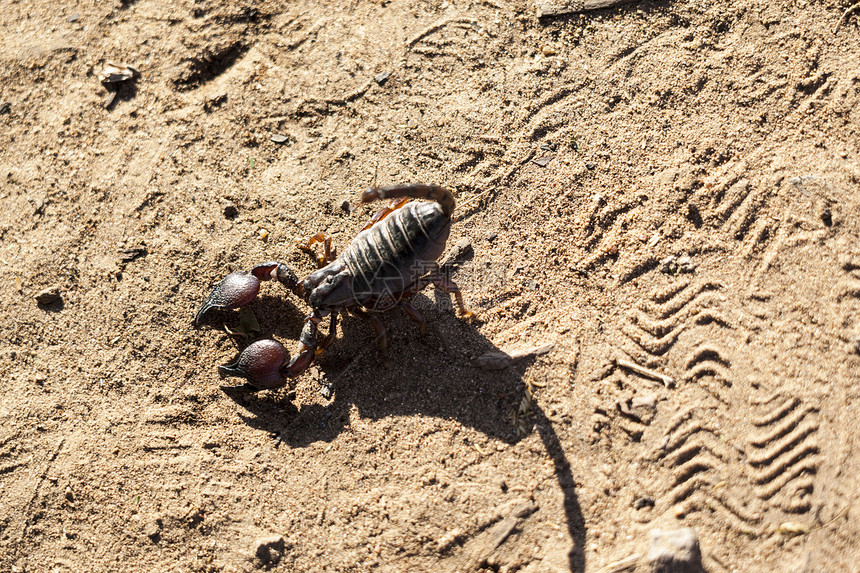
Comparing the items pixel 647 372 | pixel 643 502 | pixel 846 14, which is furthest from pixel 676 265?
pixel 846 14

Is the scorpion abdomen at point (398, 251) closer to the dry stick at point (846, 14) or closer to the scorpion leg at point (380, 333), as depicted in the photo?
the scorpion leg at point (380, 333)

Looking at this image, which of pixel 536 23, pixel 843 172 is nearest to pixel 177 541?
pixel 536 23

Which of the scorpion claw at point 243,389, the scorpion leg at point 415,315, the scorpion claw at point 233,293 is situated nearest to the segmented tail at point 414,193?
the scorpion leg at point 415,315

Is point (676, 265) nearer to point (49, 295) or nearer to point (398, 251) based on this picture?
point (398, 251)

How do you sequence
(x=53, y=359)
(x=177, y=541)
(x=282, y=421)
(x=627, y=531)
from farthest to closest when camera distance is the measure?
(x=53, y=359) → (x=282, y=421) → (x=177, y=541) → (x=627, y=531)

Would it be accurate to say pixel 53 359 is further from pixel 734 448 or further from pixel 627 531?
pixel 734 448

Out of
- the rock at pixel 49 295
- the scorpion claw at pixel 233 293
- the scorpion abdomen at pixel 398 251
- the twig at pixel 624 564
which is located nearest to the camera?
the twig at pixel 624 564

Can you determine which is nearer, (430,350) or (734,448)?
(734,448)
